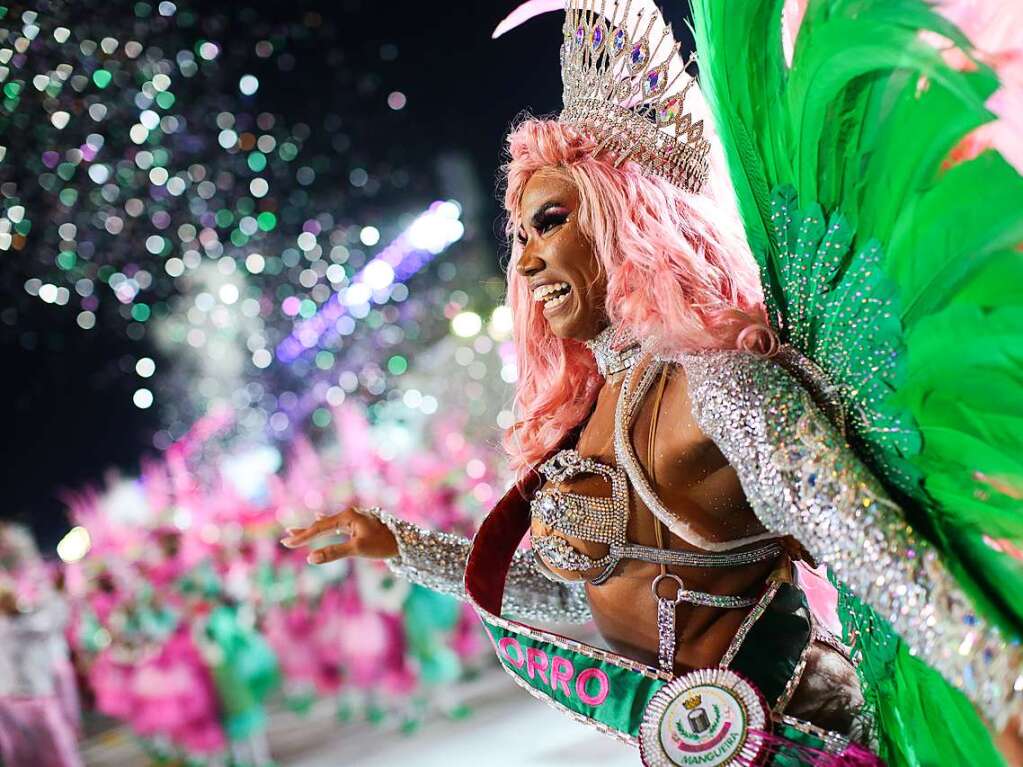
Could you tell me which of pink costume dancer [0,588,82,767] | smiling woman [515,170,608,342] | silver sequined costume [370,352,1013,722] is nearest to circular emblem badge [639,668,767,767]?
silver sequined costume [370,352,1013,722]

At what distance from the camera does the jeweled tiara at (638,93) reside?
1353 millimetres

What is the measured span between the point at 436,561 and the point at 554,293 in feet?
1.91

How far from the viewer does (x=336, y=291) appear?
6418 mm

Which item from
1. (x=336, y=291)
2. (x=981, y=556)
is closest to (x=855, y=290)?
(x=981, y=556)

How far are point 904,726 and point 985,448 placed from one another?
1.40 ft

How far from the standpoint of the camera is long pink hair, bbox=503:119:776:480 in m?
1.22

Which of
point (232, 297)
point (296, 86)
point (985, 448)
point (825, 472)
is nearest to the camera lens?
point (985, 448)

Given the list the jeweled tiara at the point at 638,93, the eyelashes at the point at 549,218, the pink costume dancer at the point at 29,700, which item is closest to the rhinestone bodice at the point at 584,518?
the eyelashes at the point at 549,218

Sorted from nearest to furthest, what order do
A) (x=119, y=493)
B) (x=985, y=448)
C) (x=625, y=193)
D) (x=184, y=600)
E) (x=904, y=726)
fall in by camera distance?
(x=985, y=448)
(x=904, y=726)
(x=625, y=193)
(x=184, y=600)
(x=119, y=493)

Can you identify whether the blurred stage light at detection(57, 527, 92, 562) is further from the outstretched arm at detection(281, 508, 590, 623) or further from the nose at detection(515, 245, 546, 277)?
the nose at detection(515, 245, 546, 277)

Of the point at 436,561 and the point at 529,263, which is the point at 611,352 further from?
the point at 436,561

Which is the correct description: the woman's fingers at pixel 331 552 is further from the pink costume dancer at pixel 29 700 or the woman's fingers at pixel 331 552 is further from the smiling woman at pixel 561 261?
the pink costume dancer at pixel 29 700

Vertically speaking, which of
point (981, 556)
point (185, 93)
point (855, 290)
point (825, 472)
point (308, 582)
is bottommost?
point (308, 582)

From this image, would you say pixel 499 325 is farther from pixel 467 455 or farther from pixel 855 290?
pixel 855 290
